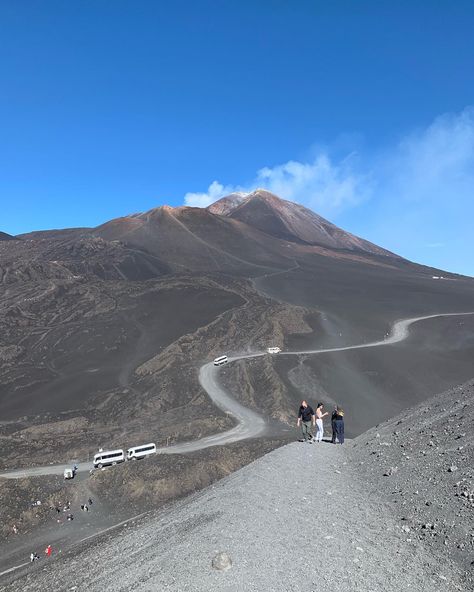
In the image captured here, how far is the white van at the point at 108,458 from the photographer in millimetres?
33969

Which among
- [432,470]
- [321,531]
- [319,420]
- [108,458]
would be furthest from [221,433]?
[321,531]

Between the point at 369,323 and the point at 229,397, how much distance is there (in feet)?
128

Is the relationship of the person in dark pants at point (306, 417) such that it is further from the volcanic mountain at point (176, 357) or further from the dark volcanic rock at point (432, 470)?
the volcanic mountain at point (176, 357)

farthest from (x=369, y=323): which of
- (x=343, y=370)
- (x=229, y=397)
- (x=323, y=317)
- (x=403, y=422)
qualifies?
(x=403, y=422)

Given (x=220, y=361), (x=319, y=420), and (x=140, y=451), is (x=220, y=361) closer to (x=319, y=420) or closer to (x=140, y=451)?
(x=140, y=451)

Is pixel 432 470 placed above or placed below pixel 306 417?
below

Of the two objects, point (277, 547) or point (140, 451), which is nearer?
point (277, 547)

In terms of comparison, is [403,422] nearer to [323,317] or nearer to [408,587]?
[408,587]

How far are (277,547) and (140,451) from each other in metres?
29.9

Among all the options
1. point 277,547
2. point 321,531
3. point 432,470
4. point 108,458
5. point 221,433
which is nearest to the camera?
point 277,547

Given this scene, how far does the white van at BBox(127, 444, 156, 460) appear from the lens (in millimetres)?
34938

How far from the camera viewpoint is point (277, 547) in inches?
301

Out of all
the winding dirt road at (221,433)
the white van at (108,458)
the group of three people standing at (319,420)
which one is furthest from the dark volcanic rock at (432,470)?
the white van at (108,458)

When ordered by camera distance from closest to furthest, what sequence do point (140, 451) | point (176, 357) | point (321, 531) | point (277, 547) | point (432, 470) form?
point (277, 547)
point (321, 531)
point (432, 470)
point (140, 451)
point (176, 357)
